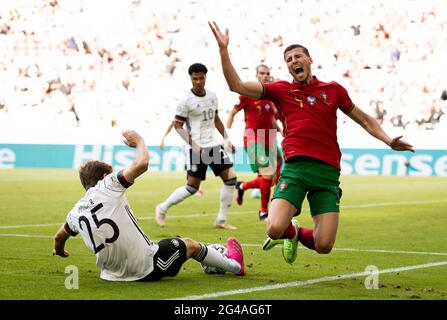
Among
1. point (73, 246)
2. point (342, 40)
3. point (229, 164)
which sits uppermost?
point (342, 40)

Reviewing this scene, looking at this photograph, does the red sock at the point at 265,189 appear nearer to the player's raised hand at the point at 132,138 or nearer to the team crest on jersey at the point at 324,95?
the team crest on jersey at the point at 324,95

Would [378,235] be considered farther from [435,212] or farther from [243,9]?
[243,9]

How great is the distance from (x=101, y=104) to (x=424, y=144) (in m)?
11.5

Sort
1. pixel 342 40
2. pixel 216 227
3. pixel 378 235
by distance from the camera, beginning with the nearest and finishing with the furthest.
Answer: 1. pixel 378 235
2. pixel 216 227
3. pixel 342 40

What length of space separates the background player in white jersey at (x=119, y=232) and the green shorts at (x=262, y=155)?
7.28m

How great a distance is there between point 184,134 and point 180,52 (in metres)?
19.6

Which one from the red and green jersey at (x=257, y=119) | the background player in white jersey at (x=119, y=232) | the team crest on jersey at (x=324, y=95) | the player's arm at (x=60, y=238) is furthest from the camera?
the red and green jersey at (x=257, y=119)

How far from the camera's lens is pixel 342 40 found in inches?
1217

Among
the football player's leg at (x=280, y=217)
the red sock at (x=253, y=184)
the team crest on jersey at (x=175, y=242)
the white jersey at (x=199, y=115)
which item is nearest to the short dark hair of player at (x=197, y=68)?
the white jersey at (x=199, y=115)

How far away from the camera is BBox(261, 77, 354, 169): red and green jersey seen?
310 inches

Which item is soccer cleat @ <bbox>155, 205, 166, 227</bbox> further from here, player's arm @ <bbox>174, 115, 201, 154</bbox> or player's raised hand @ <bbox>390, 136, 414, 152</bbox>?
player's raised hand @ <bbox>390, 136, 414, 152</bbox>

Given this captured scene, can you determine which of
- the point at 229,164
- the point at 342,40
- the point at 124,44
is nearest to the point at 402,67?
the point at 342,40

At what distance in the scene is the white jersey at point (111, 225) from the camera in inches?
283

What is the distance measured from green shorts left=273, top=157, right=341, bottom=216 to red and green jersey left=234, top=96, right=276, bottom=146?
24.3 ft
